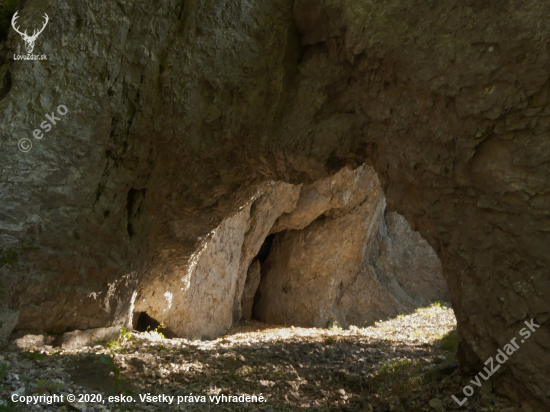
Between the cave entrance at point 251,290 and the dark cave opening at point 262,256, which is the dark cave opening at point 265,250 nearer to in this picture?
the dark cave opening at point 262,256

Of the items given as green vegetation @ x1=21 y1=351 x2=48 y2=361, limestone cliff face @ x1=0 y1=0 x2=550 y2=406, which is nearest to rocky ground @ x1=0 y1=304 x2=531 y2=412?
green vegetation @ x1=21 y1=351 x2=48 y2=361

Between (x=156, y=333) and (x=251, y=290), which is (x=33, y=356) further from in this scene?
(x=251, y=290)

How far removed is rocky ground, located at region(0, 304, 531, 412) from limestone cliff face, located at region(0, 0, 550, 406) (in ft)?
1.69

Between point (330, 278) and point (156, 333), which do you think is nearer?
point (156, 333)

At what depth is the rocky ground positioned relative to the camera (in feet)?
11.3

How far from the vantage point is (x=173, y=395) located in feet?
12.6

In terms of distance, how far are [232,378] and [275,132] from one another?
323cm

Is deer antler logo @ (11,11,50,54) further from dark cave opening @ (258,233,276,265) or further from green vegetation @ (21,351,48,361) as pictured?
dark cave opening @ (258,233,276,265)

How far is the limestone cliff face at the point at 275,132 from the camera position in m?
3.30

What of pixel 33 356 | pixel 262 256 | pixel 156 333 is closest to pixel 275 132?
pixel 33 356

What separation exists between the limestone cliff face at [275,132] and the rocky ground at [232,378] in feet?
1.69

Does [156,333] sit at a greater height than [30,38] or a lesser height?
lesser

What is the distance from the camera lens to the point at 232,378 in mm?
4430

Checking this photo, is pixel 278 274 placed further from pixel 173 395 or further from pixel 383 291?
pixel 173 395
